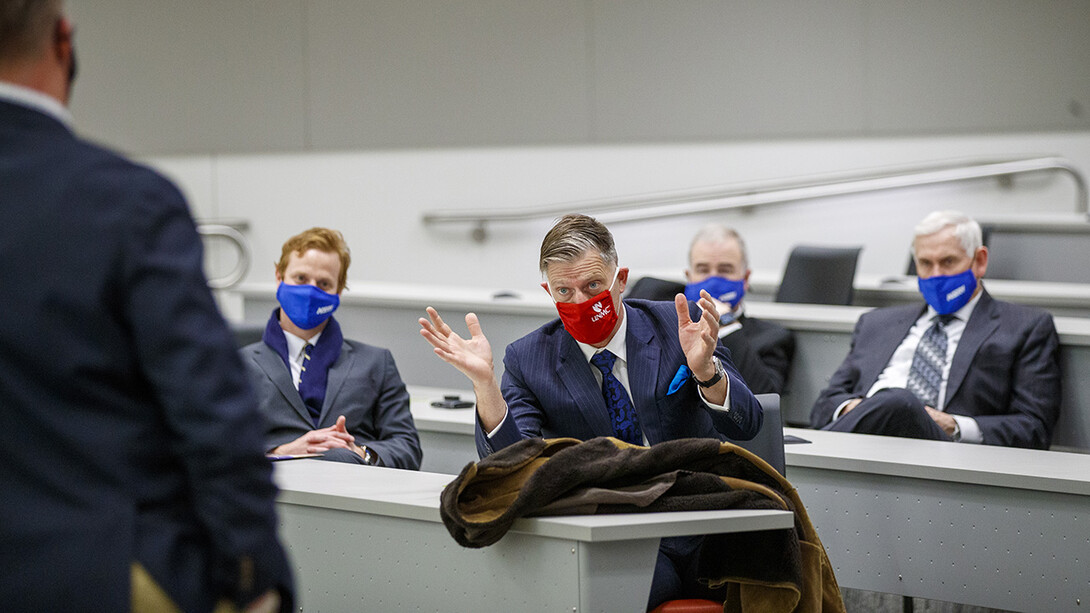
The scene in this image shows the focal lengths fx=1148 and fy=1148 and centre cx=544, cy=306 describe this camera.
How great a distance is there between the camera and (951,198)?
6.33 meters

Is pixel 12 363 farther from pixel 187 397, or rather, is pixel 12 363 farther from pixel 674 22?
pixel 674 22

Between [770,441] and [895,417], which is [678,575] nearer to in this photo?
[770,441]

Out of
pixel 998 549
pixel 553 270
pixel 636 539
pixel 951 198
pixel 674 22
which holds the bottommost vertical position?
pixel 998 549

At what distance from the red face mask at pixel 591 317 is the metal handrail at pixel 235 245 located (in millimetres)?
5273

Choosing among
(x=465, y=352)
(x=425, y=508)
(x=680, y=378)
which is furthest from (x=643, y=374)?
(x=425, y=508)

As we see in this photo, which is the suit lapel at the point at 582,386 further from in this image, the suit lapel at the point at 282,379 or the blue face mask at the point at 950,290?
the blue face mask at the point at 950,290

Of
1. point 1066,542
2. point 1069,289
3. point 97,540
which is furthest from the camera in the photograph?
point 1069,289

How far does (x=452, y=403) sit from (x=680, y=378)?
1451 mm

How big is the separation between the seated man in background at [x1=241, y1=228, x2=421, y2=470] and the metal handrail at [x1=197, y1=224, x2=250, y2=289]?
4.21 metres

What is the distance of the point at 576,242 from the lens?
255 cm

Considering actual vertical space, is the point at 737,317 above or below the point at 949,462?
above

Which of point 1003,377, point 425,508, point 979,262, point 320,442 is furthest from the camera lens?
point 979,262

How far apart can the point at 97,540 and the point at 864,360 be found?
314 cm

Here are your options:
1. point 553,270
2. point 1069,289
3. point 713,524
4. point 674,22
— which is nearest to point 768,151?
point 674,22
